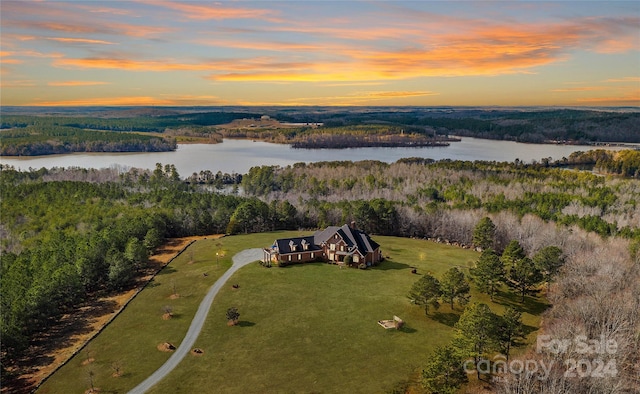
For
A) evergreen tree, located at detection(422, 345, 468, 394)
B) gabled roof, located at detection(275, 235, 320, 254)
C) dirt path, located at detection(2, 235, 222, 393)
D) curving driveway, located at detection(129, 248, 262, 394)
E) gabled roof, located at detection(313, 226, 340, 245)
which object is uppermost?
gabled roof, located at detection(313, 226, 340, 245)

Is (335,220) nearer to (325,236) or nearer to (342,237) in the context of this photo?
(325,236)

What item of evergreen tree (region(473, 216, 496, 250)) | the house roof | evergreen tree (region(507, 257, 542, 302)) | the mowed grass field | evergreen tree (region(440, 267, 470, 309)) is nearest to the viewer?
the mowed grass field

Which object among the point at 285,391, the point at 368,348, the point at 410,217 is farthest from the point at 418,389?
the point at 410,217

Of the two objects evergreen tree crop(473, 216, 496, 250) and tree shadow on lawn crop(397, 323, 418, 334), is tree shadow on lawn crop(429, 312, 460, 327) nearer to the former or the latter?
tree shadow on lawn crop(397, 323, 418, 334)

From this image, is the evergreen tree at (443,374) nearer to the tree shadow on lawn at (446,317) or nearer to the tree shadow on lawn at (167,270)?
the tree shadow on lawn at (446,317)

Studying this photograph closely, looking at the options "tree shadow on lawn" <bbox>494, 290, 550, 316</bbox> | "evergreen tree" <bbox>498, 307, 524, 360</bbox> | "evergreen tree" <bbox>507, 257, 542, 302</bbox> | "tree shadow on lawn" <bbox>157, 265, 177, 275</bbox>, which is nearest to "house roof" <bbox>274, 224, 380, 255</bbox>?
"tree shadow on lawn" <bbox>157, 265, 177, 275</bbox>

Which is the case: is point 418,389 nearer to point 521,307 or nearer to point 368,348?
point 368,348
